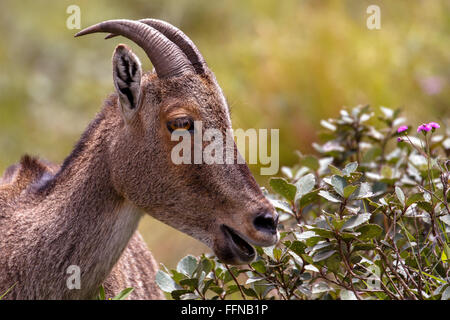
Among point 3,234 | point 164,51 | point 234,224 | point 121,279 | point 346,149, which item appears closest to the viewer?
point 234,224

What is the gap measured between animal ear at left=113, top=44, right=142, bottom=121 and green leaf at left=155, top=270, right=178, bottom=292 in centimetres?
94

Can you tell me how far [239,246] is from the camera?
4047 millimetres

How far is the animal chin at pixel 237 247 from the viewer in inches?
158

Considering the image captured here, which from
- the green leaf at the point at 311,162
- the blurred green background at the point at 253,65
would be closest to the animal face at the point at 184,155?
the green leaf at the point at 311,162

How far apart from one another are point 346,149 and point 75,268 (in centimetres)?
241

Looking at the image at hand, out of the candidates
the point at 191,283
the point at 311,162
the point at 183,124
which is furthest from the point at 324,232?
the point at 311,162

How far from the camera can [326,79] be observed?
33.1 ft

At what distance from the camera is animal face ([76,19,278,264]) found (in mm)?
4016

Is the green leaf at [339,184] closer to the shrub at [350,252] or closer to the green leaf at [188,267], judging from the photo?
the shrub at [350,252]

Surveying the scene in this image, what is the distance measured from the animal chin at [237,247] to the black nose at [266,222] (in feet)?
0.47

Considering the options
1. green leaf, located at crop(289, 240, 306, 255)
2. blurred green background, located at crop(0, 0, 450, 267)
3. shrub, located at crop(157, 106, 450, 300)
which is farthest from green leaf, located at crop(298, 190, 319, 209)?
blurred green background, located at crop(0, 0, 450, 267)

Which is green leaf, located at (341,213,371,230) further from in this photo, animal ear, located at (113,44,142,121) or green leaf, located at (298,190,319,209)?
animal ear, located at (113,44,142,121)
